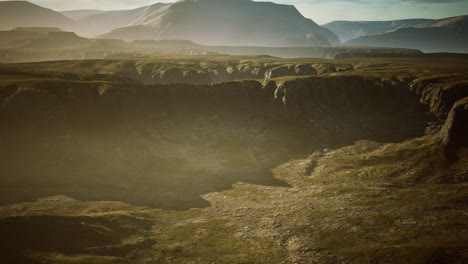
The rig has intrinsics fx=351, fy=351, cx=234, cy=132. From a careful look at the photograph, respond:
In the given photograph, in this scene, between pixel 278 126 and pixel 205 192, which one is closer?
pixel 205 192

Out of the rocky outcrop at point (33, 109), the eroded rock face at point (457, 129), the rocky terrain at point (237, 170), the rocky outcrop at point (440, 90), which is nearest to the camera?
the rocky terrain at point (237, 170)

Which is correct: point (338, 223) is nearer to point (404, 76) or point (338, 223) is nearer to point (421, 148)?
point (421, 148)

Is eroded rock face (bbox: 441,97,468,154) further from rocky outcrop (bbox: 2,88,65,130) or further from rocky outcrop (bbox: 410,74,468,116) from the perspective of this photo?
rocky outcrop (bbox: 2,88,65,130)

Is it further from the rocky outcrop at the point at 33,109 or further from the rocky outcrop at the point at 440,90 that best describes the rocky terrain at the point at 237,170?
the rocky outcrop at the point at 440,90

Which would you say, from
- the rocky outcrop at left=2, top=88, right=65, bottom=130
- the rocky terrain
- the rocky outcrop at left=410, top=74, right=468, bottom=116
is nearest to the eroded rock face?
the rocky terrain

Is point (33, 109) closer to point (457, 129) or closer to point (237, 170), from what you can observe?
point (237, 170)

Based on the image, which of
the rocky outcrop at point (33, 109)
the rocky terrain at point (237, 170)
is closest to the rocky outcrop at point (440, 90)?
the rocky terrain at point (237, 170)

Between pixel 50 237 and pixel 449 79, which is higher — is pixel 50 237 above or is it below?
below

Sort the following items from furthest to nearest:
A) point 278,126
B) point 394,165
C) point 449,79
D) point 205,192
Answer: point 449,79 < point 278,126 < point 394,165 < point 205,192

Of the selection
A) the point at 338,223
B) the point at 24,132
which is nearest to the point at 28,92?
the point at 24,132
